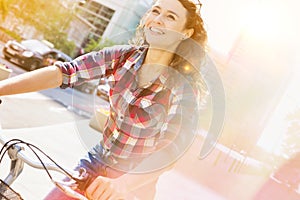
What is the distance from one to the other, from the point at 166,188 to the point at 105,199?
3237mm

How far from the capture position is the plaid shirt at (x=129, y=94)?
2.66 feet

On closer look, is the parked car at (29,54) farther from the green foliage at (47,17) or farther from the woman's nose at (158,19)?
the woman's nose at (158,19)

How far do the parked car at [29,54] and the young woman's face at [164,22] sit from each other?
7127 millimetres

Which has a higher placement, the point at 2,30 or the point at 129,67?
the point at 129,67

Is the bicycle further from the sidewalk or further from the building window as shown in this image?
the building window

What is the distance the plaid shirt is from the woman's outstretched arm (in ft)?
0.08

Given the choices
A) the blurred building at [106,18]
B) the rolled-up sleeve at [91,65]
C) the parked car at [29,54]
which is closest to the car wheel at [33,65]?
the parked car at [29,54]

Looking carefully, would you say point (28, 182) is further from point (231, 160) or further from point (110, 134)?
point (231, 160)

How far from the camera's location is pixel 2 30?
39.0 feet

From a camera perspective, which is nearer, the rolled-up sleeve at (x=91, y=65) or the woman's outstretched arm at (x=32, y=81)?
the woman's outstretched arm at (x=32, y=81)

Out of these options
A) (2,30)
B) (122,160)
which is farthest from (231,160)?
(2,30)

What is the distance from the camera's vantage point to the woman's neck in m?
0.84

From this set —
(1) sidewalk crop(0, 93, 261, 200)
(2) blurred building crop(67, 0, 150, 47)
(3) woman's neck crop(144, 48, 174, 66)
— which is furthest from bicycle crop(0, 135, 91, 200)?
(2) blurred building crop(67, 0, 150, 47)

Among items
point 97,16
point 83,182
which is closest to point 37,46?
point 83,182
